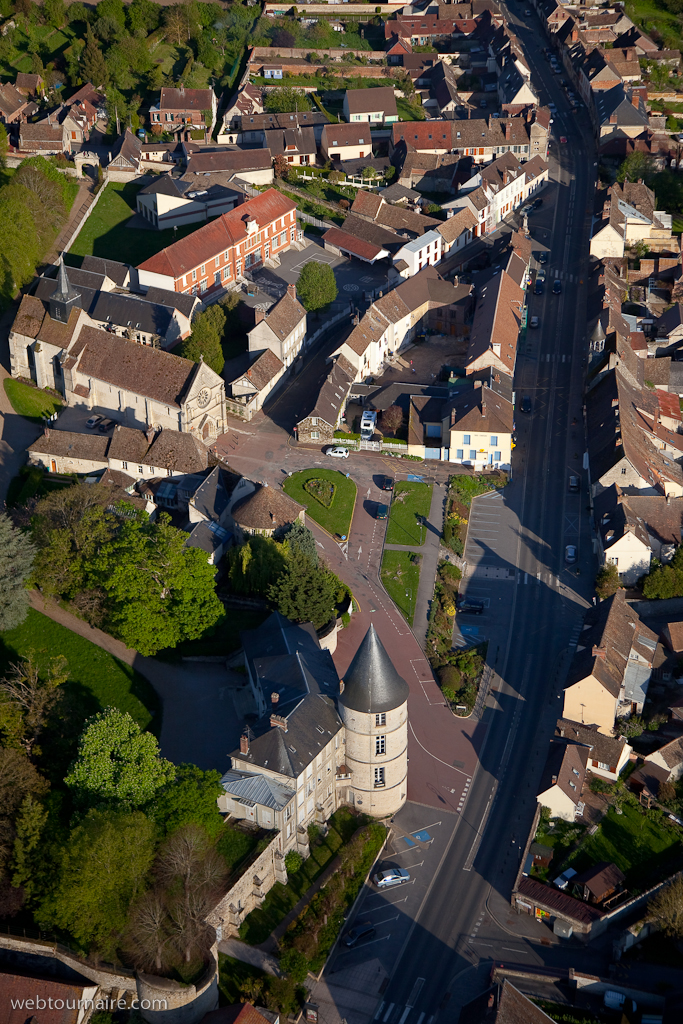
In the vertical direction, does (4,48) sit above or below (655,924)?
above

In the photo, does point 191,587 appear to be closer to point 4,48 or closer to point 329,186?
point 329,186

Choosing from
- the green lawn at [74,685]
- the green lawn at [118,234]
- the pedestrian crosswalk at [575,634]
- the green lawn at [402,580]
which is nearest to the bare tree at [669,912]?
the pedestrian crosswalk at [575,634]

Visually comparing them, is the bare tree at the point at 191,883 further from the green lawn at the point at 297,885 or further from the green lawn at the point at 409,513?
the green lawn at the point at 409,513

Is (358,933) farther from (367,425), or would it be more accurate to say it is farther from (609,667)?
(367,425)

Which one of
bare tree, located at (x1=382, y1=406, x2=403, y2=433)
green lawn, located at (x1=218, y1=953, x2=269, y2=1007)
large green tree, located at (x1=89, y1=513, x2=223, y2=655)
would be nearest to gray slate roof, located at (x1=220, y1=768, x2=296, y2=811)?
green lawn, located at (x1=218, y1=953, x2=269, y2=1007)

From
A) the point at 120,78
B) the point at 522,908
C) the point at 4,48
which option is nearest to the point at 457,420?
the point at 522,908

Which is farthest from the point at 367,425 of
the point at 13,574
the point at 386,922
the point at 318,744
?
the point at 386,922
